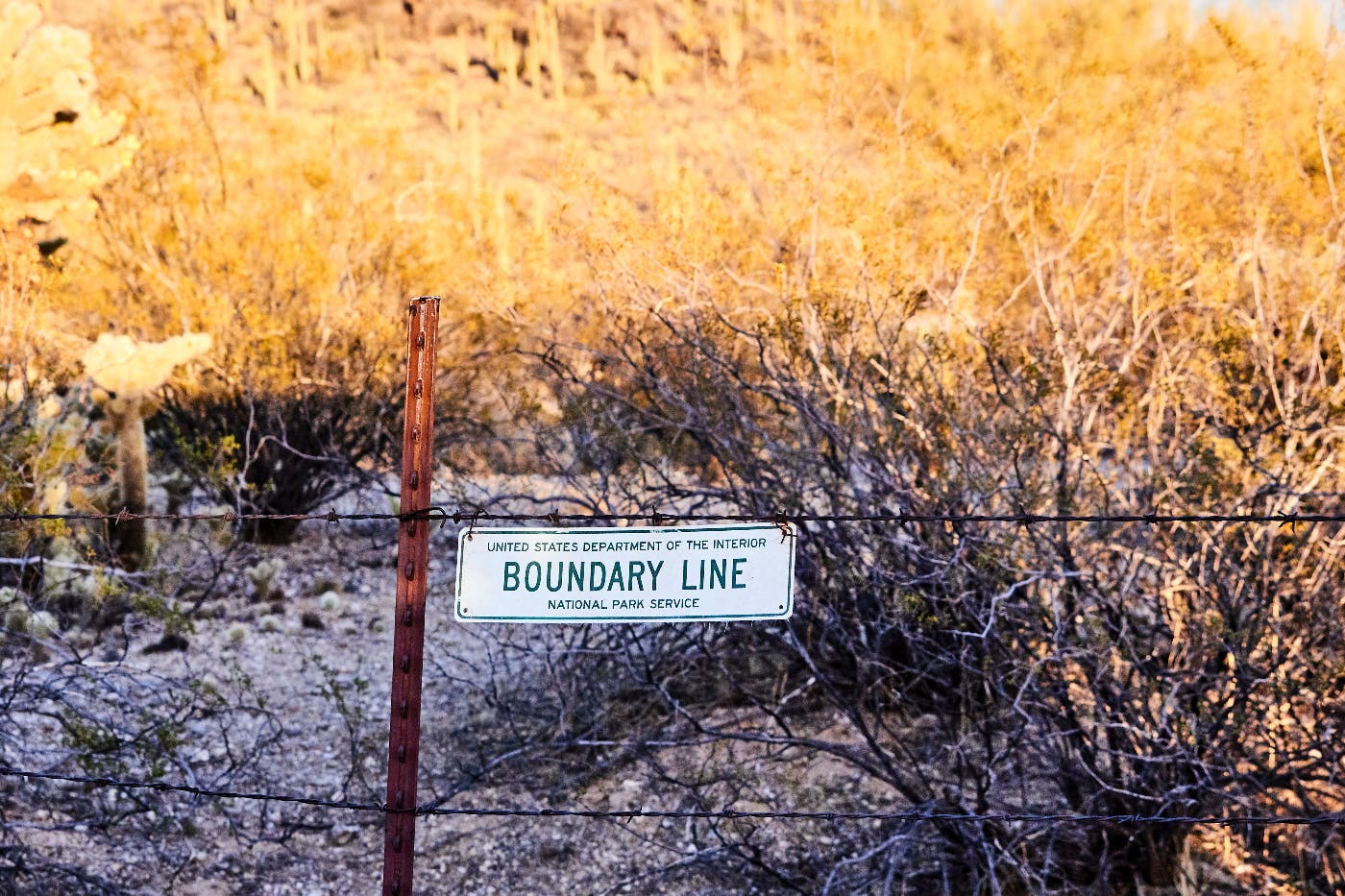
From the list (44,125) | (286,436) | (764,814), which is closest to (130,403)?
(286,436)

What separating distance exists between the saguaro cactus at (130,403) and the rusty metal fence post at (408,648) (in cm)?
623

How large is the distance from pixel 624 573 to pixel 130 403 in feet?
22.3

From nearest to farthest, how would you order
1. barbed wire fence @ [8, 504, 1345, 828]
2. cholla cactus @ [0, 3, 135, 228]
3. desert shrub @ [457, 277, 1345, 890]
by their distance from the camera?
barbed wire fence @ [8, 504, 1345, 828] → desert shrub @ [457, 277, 1345, 890] → cholla cactus @ [0, 3, 135, 228]

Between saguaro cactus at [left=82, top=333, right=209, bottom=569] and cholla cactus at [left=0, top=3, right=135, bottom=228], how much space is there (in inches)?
59.8

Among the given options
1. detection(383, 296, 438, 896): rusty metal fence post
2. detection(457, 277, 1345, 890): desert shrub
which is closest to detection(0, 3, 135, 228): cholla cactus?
detection(457, 277, 1345, 890): desert shrub

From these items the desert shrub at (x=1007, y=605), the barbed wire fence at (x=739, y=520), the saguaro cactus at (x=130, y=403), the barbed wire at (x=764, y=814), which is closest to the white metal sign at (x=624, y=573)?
the barbed wire fence at (x=739, y=520)

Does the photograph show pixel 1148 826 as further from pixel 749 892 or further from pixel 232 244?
pixel 232 244

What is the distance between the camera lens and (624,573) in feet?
11.4

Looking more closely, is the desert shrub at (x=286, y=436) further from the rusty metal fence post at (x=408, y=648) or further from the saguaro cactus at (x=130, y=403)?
the rusty metal fence post at (x=408, y=648)

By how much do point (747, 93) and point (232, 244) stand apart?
14.0ft

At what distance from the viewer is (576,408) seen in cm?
767

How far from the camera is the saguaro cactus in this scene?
9266 millimetres

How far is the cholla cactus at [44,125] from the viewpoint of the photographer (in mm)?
10312

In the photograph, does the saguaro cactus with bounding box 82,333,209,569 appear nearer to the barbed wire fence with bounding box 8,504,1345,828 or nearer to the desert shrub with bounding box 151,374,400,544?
the desert shrub with bounding box 151,374,400,544
